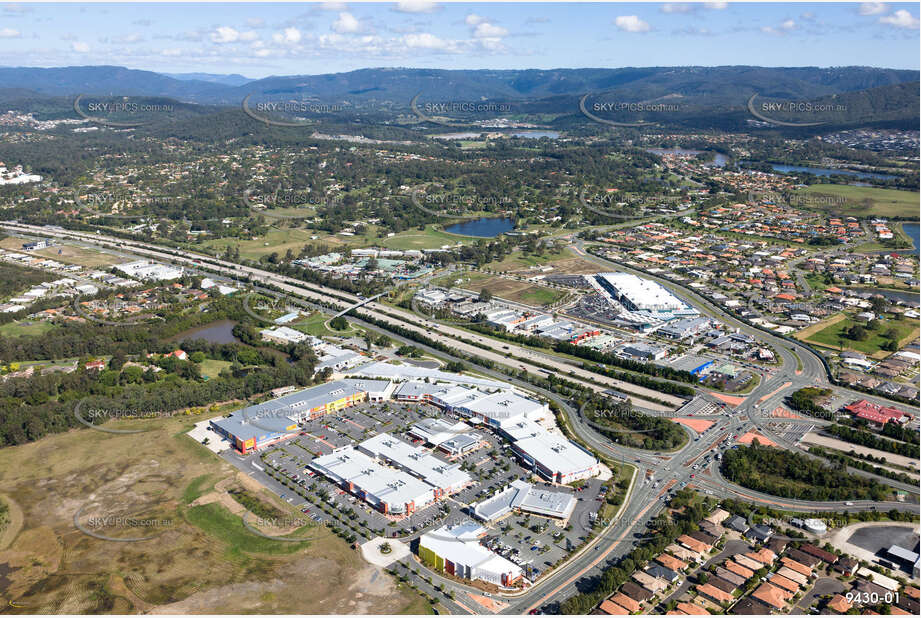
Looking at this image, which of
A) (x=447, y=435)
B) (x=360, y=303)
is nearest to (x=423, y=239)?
Result: (x=360, y=303)

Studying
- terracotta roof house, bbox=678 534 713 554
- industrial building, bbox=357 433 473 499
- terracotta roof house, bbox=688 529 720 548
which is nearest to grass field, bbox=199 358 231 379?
industrial building, bbox=357 433 473 499

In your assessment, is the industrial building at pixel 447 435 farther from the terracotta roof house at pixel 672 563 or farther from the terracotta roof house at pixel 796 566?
the terracotta roof house at pixel 796 566

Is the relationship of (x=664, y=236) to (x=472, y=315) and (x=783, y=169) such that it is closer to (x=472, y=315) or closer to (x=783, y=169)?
(x=472, y=315)

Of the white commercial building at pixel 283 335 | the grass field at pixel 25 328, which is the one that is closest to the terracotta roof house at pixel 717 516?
the white commercial building at pixel 283 335

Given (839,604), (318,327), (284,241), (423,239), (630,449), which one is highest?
(423,239)

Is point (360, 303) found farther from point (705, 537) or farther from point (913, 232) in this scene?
point (913, 232)
